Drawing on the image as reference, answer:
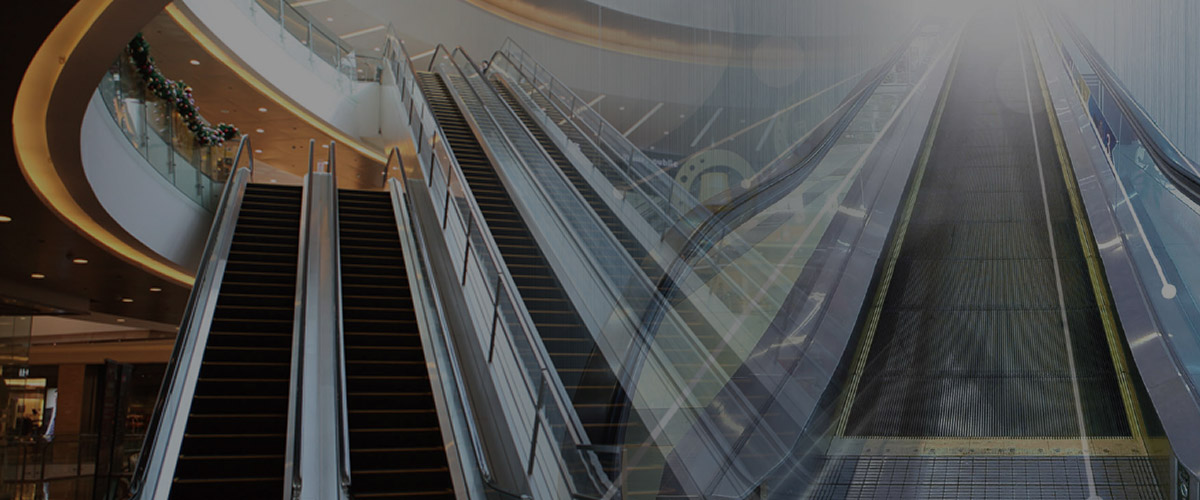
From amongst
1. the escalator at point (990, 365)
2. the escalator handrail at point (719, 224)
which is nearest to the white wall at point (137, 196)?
the escalator handrail at point (719, 224)

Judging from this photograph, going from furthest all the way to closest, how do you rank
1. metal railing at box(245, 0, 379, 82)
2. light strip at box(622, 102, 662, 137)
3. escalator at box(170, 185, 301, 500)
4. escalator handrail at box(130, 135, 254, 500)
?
1. metal railing at box(245, 0, 379, 82)
2. light strip at box(622, 102, 662, 137)
3. escalator at box(170, 185, 301, 500)
4. escalator handrail at box(130, 135, 254, 500)

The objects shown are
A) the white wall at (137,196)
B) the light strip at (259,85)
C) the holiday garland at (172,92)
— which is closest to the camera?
the white wall at (137,196)

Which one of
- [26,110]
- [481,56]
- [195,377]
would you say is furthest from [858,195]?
[481,56]

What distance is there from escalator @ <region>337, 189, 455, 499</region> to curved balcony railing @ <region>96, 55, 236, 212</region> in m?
2.25

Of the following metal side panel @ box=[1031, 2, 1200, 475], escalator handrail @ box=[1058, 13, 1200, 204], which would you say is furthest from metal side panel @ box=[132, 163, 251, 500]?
escalator handrail @ box=[1058, 13, 1200, 204]

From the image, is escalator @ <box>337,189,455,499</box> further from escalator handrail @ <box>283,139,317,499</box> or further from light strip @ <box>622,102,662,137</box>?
light strip @ <box>622,102,662,137</box>

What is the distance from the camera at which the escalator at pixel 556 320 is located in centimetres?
487

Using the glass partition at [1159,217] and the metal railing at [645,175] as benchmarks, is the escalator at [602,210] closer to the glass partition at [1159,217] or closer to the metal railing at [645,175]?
the metal railing at [645,175]

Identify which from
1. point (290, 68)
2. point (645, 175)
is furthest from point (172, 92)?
point (645, 175)

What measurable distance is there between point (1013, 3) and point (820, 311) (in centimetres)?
1239

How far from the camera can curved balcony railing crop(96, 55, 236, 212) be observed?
7918 mm

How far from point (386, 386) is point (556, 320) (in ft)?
4.54

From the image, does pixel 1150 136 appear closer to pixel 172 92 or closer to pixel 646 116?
pixel 646 116

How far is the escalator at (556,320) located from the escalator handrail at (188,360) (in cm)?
237
